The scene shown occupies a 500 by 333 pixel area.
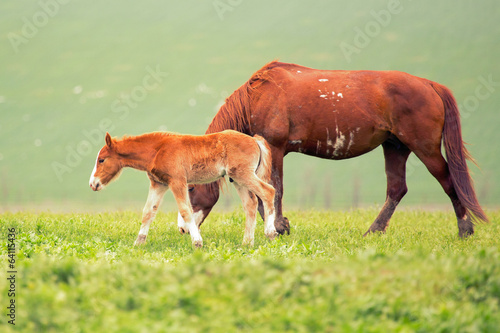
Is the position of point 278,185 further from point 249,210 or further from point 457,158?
point 457,158

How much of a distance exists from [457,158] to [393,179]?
130 cm

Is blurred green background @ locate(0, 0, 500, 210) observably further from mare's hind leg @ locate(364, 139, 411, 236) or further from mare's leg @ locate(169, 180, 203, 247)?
mare's leg @ locate(169, 180, 203, 247)

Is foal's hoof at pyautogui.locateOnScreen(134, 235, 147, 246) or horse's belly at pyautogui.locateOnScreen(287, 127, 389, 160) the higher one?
horse's belly at pyautogui.locateOnScreen(287, 127, 389, 160)

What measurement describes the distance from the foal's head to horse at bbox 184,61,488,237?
1530 millimetres

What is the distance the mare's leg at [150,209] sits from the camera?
28.9 feet

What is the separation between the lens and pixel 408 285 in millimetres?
5059

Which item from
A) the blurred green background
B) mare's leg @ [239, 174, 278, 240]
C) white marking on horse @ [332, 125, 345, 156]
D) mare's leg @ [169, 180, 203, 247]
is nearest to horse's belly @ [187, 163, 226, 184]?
mare's leg @ [169, 180, 203, 247]

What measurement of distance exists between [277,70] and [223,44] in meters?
65.3

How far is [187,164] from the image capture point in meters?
8.55

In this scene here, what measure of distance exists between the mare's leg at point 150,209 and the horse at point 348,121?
85 cm

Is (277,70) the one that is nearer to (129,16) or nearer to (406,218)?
(406,218)

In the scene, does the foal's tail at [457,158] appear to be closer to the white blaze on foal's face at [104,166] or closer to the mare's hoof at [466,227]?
the mare's hoof at [466,227]

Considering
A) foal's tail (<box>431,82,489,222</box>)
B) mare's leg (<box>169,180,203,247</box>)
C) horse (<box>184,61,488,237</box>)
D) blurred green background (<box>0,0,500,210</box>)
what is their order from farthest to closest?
blurred green background (<box>0,0,500,210</box>)
horse (<box>184,61,488,237</box>)
foal's tail (<box>431,82,489,222</box>)
mare's leg (<box>169,180,203,247</box>)

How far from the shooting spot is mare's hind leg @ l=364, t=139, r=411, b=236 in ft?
34.6
